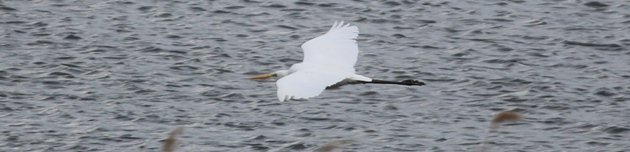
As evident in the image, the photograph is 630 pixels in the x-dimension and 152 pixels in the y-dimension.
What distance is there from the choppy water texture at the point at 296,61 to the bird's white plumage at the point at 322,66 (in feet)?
3.43

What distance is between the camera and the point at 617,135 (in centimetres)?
1146

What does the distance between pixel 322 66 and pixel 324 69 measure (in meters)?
0.15

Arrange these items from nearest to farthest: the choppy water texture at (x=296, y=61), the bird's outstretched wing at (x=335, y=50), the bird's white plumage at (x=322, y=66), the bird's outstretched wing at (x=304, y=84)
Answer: the bird's outstretched wing at (x=304, y=84) < the bird's white plumage at (x=322, y=66) < the bird's outstretched wing at (x=335, y=50) < the choppy water texture at (x=296, y=61)

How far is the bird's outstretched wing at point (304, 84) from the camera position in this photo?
26.6 feet

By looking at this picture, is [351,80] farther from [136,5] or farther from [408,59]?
[136,5]

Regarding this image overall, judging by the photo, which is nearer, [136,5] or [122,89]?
[122,89]

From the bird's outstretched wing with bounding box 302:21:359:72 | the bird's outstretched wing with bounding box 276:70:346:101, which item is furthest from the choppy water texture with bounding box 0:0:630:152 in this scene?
the bird's outstretched wing with bounding box 276:70:346:101

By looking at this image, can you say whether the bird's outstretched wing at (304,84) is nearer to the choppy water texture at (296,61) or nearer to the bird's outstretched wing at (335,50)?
the bird's outstretched wing at (335,50)

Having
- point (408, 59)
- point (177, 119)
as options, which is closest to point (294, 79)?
point (177, 119)

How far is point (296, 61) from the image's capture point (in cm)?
1368

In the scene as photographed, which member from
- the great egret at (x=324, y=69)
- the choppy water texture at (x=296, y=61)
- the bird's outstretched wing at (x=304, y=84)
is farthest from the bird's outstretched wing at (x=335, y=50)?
the choppy water texture at (x=296, y=61)

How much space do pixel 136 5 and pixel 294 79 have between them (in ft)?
25.0

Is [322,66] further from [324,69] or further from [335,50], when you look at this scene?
[335,50]

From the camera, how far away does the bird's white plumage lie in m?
8.29
